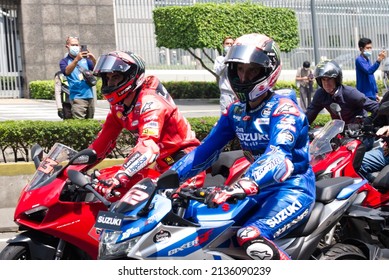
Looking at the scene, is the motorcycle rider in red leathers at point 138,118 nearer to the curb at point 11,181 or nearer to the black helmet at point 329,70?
the black helmet at point 329,70

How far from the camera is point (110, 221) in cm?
503

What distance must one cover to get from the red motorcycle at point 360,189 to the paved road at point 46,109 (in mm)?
12912

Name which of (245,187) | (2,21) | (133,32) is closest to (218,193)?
(245,187)

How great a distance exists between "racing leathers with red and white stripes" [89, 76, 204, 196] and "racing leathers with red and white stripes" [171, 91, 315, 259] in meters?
0.48

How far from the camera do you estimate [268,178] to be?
5.19 metres

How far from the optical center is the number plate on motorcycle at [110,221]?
16.5ft

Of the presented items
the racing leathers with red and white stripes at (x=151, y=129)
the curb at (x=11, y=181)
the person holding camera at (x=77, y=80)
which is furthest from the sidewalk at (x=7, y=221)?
the racing leathers with red and white stripes at (x=151, y=129)

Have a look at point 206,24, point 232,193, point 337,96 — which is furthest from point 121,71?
point 206,24

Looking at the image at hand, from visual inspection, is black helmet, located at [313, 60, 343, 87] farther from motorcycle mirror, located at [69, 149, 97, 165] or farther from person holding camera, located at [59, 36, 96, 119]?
person holding camera, located at [59, 36, 96, 119]

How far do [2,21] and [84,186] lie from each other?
2206 cm

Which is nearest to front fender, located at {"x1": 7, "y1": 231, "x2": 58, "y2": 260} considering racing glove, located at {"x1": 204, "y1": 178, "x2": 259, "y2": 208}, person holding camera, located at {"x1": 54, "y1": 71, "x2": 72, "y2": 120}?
racing glove, located at {"x1": 204, "y1": 178, "x2": 259, "y2": 208}

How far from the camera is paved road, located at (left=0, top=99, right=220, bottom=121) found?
2178 cm

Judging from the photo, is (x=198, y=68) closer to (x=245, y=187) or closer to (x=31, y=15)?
(x=31, y=15)
